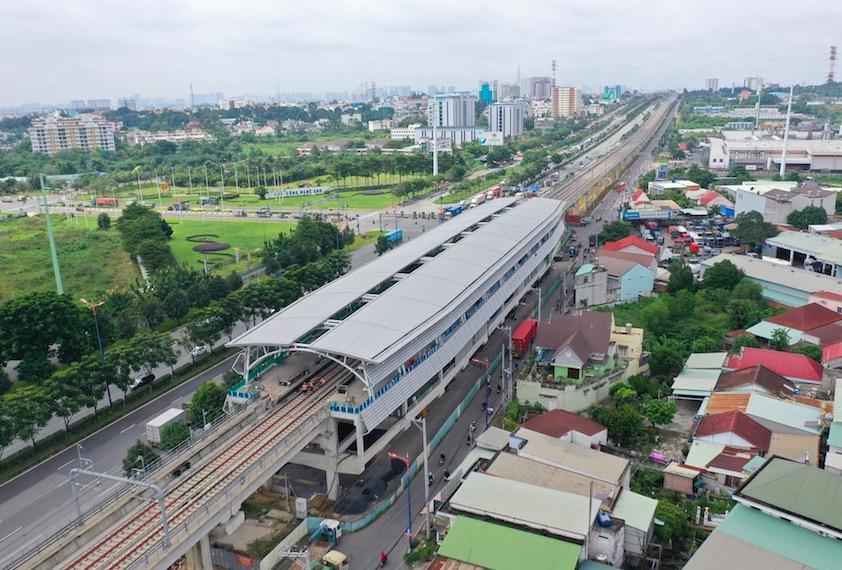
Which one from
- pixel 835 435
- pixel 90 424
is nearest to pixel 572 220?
pixel 835 435

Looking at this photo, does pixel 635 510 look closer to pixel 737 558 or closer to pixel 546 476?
pixel 546 476

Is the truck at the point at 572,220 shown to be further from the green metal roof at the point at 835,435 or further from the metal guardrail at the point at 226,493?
the metal guardrail at the point at 226,493

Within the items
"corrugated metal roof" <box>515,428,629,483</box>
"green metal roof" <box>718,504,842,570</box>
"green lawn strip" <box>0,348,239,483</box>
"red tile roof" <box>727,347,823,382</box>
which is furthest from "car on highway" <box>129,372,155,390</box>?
"red tile roof" <box>727,347,823,382</box>

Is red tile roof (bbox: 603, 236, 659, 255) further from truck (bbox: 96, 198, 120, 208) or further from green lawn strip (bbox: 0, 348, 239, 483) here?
truck (bbox: 96, 198, 120, 208)

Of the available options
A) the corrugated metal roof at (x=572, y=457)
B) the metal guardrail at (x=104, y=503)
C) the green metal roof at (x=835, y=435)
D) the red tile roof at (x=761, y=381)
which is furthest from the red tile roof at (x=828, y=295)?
the metal guardrail at (x=104, y=503)

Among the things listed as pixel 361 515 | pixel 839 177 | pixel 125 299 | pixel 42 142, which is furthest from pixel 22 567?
pixel 42 142

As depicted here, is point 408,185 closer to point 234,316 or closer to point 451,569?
point 234,316

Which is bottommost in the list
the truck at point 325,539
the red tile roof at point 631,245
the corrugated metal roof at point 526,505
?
the truck at point 325,539
